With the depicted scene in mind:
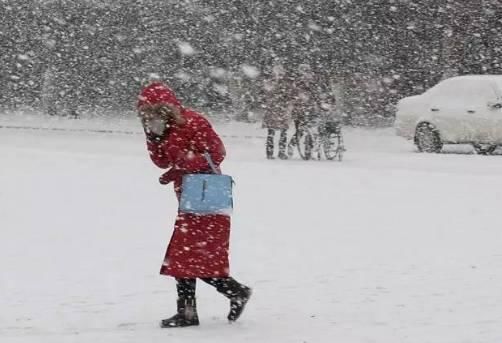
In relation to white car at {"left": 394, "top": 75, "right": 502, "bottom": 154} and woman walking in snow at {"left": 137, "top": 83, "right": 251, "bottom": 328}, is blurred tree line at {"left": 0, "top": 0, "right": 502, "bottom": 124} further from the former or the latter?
woman walking in snow at {"left": 137, "top": 83, "right": 251, "bottom": 328}

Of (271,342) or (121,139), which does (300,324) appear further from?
(121,139)

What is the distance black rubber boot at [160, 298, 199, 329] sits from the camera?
6.61 meters

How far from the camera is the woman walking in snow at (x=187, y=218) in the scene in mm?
6512

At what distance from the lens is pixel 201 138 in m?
6.59

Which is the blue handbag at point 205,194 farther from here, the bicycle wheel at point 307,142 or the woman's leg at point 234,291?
the bicycle wheel at point 307,142

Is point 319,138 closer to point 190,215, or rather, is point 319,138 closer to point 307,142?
point 307,142

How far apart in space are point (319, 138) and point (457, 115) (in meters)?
3.26

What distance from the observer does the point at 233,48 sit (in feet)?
107

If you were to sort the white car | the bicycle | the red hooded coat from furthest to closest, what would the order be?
the white car < the bicycle < the red hooded coat

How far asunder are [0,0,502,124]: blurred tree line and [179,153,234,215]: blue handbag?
23.6m

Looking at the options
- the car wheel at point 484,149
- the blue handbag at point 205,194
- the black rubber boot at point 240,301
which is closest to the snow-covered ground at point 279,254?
the black rubber boot at point 240,301

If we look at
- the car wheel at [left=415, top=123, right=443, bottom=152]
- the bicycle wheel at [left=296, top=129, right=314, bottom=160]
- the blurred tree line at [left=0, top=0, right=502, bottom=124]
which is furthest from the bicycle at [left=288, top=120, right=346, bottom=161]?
the blurred tree line at [left=0, top=0, right=502, bottom=124]

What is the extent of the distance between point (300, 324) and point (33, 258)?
3.32 meters

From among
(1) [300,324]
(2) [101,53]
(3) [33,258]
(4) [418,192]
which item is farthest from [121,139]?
(1) [300,324]
